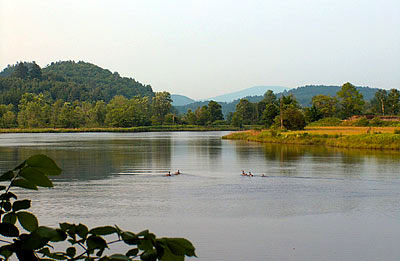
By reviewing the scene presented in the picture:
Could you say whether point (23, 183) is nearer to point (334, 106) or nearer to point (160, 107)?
point (334, 106)

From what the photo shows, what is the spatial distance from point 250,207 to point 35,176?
1553 centimetres

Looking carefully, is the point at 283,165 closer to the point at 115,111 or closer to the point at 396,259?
the point at 396,259

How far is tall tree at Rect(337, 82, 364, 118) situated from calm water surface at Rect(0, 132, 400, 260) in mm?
60436

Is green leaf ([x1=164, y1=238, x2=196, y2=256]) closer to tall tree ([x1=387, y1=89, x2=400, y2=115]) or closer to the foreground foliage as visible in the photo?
the foreground foliage

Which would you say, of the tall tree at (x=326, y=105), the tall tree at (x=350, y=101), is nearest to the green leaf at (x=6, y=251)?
the tall tree at (x=326, y=105)

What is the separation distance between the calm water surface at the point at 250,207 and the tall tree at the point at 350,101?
6044 centimetres

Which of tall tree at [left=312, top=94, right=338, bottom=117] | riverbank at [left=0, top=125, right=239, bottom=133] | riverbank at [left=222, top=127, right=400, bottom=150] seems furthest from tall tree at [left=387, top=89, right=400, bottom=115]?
riverbank at [left=222, top=127, right=400, bottom=150]

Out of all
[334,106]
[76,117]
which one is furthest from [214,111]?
[334,106]

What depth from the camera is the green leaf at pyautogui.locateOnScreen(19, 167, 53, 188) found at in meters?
1.51

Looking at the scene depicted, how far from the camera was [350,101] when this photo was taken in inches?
3420

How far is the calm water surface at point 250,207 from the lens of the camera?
1223 cm

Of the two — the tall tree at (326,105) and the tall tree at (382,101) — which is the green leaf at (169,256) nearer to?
the tall tree at (326,105)

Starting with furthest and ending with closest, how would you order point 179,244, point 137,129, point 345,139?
point 137,129 → point 345,139 → point 179,244

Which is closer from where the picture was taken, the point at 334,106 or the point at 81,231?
the point at 81,231
